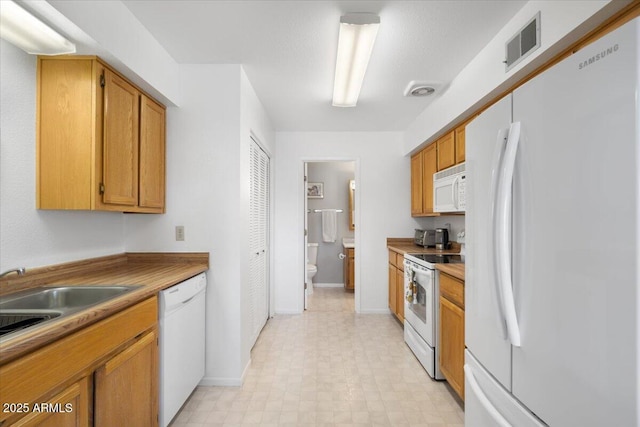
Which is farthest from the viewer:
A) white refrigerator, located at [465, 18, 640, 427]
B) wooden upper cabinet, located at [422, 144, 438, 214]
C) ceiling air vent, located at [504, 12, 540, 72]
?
wooden upper cabinet, located at [422, 144, 438, 214]

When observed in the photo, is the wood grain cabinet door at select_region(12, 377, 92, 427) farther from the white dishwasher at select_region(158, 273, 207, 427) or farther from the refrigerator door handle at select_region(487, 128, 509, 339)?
the refrigerator door handle at select_region(487, 128, 509, 339)

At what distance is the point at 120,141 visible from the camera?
6.42 feet

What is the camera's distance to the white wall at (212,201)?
2.43m

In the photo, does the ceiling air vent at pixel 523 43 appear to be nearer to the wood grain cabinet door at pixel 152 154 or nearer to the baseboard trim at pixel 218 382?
the wood grain cabinet door at pixel 152 154

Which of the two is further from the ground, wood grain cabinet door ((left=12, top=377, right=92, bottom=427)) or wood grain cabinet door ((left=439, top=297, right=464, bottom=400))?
wood grain cabinet door ((left=12, top=377, right=92, bottom=427))

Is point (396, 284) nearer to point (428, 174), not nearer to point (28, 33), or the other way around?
point (428, 174)

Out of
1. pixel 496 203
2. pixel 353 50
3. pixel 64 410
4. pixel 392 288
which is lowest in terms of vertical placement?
pixel 392 288

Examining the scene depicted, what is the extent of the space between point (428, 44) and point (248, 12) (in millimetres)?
1183

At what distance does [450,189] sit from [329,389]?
1.94 metres

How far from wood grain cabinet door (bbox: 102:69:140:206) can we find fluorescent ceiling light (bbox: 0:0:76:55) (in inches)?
9.8

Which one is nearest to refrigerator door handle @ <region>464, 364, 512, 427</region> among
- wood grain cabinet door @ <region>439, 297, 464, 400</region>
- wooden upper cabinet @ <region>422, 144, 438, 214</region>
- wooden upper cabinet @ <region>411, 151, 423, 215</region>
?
wood grain cabinet door @ <region>439, 297, 464, 400</region>

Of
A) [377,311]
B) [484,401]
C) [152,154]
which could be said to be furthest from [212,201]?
[377,311]

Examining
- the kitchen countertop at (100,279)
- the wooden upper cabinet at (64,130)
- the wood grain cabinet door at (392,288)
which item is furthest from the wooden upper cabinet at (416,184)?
the wooden upper cabinet at (64,130)

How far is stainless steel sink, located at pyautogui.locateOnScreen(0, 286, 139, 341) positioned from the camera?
1305 millimetres
